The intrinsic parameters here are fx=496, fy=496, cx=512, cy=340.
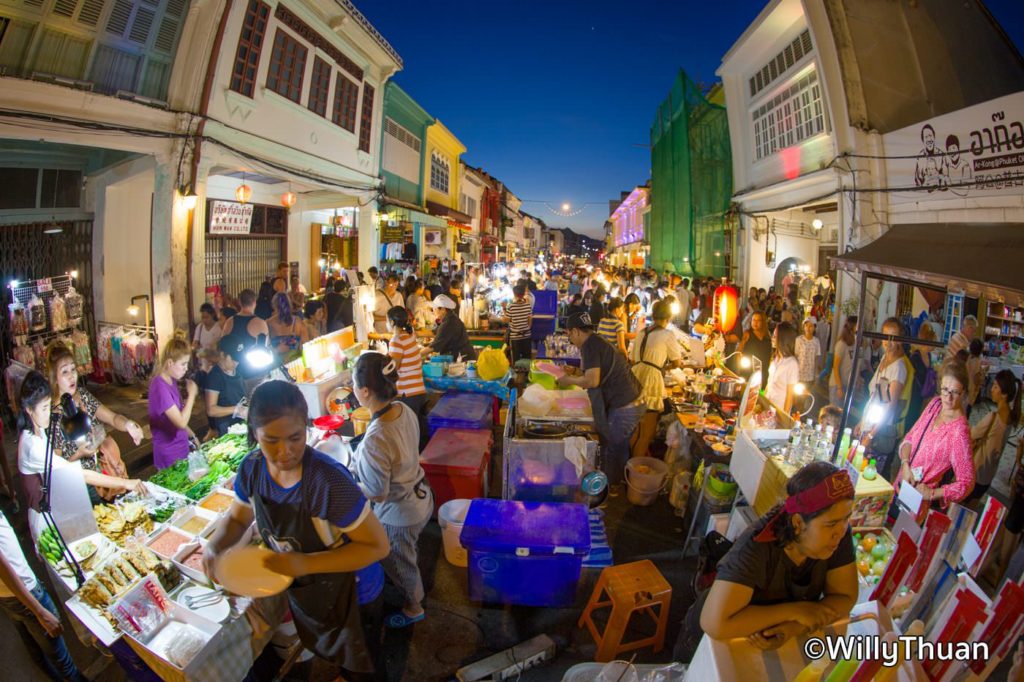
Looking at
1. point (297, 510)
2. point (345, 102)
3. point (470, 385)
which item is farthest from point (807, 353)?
point (345, 102)

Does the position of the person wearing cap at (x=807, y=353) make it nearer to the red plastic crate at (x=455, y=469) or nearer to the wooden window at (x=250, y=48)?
the red plastic crate at (x=455, y=469)

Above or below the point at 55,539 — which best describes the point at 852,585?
above

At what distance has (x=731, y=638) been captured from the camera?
2143 millimetres

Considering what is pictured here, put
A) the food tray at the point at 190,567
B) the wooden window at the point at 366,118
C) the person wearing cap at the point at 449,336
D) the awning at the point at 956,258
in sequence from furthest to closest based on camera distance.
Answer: the wooden window at the point at 366,118 → the person wearing cap at the point at 449,336 → the awning at the point at 956,258 → the food tray at the point at 190,567

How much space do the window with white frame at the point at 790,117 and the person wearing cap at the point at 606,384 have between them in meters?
10.0

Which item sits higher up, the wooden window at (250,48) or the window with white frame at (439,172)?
the window with white frame at (439,172)

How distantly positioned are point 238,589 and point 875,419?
602 cm

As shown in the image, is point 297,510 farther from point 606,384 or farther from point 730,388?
point 730,388

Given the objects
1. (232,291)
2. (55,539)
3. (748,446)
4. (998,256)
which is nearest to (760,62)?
(998,256)

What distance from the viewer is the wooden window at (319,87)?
41.0 ft

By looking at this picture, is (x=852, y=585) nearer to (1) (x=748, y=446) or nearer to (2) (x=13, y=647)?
(1) (x=748, y=446)

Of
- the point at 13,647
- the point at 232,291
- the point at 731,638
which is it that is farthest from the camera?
the point at 232,291

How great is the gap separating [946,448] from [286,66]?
44.2 ft

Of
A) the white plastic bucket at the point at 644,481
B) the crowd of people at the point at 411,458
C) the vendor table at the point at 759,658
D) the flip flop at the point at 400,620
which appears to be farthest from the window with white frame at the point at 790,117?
the flip flop at the point at 400,620
